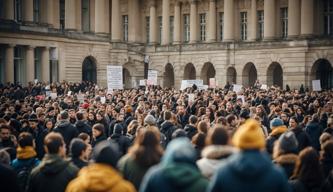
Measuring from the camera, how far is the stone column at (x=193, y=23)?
6956cm

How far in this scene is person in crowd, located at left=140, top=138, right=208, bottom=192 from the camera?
257 inches

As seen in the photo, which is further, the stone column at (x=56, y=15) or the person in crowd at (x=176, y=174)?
the stone column at (x=56, y=15)

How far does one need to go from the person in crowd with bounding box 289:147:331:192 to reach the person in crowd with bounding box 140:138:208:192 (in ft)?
6.98

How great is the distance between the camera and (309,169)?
8.18 m

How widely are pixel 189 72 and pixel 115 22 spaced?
11116 mm

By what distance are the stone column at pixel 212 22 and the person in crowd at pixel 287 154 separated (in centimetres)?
5905

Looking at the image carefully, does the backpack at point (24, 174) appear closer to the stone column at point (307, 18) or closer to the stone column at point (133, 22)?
the stone column at point (307, 18)

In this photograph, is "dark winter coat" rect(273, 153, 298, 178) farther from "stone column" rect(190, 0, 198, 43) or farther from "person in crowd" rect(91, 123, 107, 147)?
"stone column" rect(190, 0, 198, 43)

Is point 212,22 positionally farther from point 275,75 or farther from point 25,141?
point 25,141

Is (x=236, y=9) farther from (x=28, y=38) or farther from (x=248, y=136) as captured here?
(x=248, y=136)

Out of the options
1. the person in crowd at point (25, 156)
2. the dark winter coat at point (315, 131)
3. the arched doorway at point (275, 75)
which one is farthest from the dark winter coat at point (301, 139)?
the arched doorway at point (275, 75)

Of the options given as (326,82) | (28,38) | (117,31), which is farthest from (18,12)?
(326,82)

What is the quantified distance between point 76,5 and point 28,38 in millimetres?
13087

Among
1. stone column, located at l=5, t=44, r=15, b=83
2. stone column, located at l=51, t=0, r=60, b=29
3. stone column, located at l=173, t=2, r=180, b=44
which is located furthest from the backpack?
stone column, located at l=173, t=2, r=180, b=44
